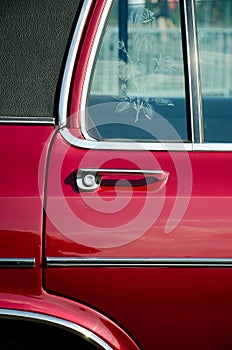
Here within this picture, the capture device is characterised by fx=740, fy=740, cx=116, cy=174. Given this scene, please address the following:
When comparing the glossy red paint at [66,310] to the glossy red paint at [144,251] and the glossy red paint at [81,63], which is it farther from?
the glossy red paint at [81,63]

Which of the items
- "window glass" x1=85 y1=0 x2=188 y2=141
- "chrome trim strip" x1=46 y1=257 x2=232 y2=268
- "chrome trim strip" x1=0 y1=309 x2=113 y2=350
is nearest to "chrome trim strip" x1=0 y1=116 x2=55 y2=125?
"window glass" x1=85 y1=0 x2=188 y2=141

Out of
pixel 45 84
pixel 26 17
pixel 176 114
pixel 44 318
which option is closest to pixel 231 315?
pixel 44 318

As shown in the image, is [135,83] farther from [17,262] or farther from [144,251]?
[17,262]

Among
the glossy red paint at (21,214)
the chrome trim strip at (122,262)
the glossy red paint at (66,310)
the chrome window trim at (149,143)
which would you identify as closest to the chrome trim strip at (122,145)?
the chrome window trim at (149,143)

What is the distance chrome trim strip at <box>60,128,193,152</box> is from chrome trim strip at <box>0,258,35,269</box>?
15.7 inches

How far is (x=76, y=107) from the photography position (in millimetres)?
2383

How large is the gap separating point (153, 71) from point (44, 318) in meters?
1.04

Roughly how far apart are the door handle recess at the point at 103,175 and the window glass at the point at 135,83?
0.16m

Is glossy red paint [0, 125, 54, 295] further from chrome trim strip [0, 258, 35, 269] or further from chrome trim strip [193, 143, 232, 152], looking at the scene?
chrome trim strip [193, 143, 232, 152]

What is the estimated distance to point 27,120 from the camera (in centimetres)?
237

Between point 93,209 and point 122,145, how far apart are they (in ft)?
0.79

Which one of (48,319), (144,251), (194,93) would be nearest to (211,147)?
(194,93)

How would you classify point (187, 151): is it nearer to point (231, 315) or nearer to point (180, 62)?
point (180, 62)

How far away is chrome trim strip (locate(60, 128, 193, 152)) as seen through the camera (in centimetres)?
237
